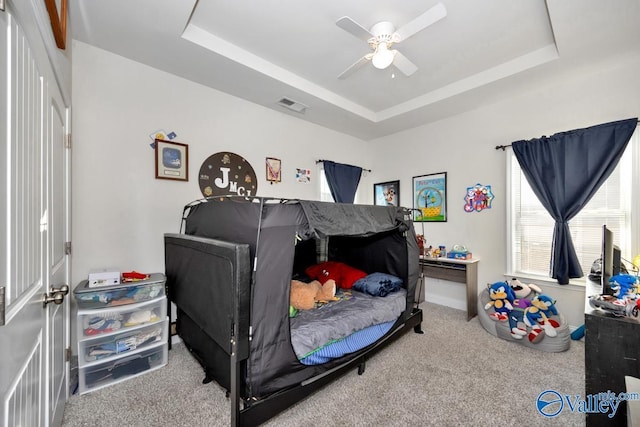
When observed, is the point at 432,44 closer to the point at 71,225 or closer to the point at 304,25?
the point at 304,25

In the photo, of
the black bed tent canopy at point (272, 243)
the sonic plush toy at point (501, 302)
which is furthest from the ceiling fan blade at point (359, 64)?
the sonic plush toy at point (501, 302)

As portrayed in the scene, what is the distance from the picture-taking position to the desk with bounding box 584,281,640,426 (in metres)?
1.28

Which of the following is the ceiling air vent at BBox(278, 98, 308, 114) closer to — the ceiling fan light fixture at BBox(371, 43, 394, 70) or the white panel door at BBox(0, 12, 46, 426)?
the ceiling fan light fixture at BBox(371, 43, 394, 70)

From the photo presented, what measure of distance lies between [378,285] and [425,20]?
2157 millimetres

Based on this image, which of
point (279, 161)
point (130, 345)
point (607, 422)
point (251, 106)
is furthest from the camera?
point (279, 161)

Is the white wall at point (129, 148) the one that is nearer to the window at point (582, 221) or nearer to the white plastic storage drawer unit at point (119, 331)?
the white plastic storage drawer unit at point (119, 331)

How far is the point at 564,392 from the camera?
1912 mm

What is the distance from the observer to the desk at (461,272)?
3229 millimetres

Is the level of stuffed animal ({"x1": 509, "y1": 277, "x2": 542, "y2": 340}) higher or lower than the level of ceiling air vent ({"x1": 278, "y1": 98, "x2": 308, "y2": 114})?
lower

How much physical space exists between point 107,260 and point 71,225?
0.40 m

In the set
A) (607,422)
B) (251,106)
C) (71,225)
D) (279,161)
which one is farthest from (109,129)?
(607,422)

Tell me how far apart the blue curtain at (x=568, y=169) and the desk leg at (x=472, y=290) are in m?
0.75

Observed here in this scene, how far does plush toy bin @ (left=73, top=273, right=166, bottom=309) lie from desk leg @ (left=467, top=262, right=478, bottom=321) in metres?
3.30

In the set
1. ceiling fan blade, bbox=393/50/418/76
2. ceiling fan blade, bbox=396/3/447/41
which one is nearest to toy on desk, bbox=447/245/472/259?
ceiling fan blade, bbox=393/50/418/76
